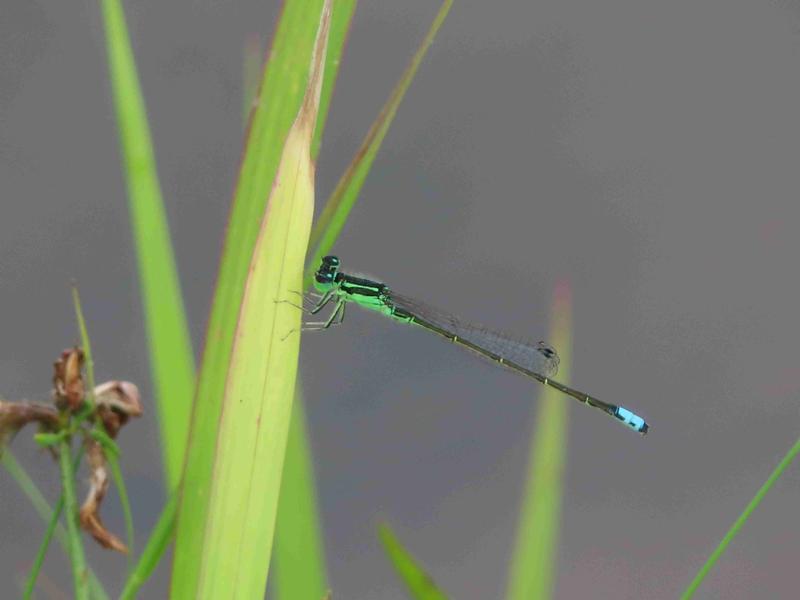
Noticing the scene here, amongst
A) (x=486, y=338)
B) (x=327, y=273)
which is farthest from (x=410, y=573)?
(x=486, y=338)

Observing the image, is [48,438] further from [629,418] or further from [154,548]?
[629,418]

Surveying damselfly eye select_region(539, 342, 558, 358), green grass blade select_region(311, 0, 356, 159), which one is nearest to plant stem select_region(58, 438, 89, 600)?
green grass blade select_region(311, 0, 356, 159)

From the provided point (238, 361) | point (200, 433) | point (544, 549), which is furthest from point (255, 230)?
point (544, 549)

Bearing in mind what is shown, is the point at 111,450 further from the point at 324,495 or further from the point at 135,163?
the point at 324,495

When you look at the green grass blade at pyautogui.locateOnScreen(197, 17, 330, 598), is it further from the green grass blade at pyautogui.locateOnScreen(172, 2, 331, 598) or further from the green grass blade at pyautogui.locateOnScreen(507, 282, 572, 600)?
the green grass blade at pyautogui.locateOnScreen(507, 282, 572, 600)

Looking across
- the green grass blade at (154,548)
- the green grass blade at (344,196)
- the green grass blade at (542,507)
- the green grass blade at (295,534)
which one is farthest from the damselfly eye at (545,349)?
the green grass blade at (154,548)

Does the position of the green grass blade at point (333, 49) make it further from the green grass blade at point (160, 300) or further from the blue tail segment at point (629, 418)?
the blue tail segment at point (629, 418)

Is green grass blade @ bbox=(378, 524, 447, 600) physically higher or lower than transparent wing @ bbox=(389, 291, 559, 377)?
lower
